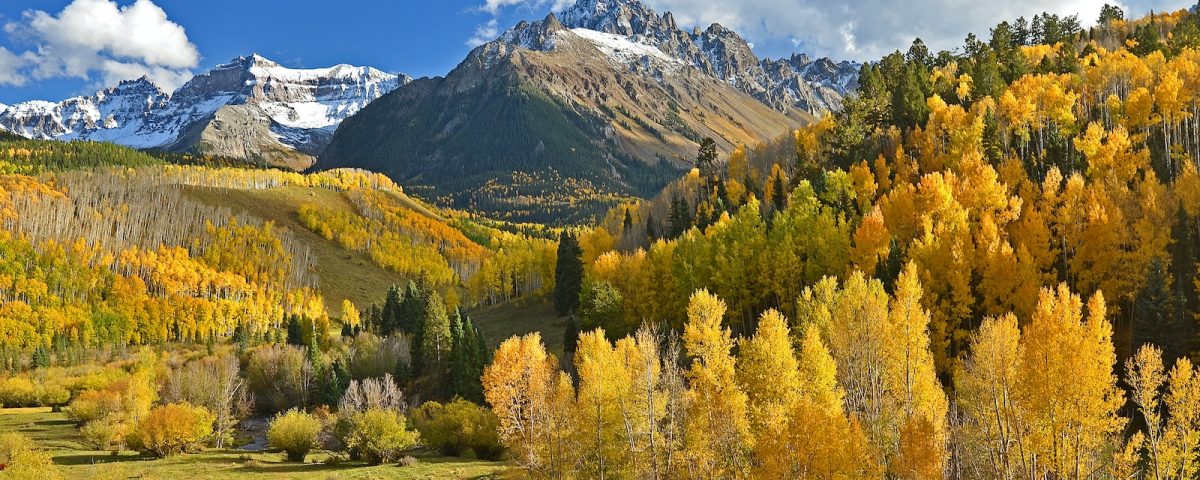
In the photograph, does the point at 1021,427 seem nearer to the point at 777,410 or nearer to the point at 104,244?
the point at 777,410

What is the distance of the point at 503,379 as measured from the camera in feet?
194

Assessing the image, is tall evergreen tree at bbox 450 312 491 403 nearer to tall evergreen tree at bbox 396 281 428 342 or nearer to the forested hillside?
the forested hillside

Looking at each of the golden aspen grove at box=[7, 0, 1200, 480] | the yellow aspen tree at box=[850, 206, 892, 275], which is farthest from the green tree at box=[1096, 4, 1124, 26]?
the yellow aspen tree at box=[850, 206, 892, 275]

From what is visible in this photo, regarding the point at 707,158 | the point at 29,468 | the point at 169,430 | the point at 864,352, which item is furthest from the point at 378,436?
the point at 707,158

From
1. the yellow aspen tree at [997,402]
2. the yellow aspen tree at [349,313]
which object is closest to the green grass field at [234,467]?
the yellow aspen tree at [997,402]

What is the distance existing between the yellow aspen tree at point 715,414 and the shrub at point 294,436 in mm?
38493

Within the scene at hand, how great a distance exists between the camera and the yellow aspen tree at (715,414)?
4159 centimetres

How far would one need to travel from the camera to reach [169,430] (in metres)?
61.6

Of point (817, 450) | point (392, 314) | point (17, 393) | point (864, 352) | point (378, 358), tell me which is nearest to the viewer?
point (817, 450)

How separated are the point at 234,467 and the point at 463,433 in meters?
18.6

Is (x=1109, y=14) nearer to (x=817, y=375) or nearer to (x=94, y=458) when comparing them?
(x=817, y=375)

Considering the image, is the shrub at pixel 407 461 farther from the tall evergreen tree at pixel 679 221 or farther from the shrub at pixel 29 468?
the tall evergreen tree at pixel 679 221

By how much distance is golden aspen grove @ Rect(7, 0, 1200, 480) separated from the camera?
123ft

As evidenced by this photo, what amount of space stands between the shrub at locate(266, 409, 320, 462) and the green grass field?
1058 millimetres
